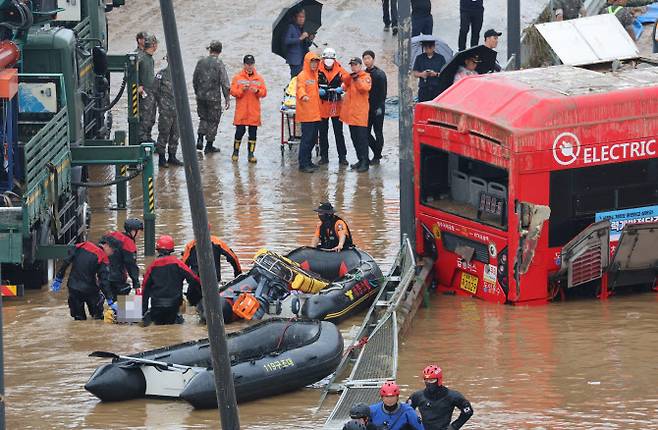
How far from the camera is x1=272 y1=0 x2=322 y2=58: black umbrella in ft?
102

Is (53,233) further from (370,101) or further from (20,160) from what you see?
(370,101)

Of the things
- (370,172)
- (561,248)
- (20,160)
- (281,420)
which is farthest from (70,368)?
(370,172)

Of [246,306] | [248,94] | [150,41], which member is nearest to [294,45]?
[248,94]

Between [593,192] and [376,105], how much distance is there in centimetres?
847

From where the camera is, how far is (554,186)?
20953mm

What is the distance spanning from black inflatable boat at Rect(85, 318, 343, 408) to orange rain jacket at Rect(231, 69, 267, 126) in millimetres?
11177

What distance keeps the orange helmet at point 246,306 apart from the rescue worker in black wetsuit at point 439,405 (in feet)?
17.0

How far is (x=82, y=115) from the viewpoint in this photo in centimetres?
2559

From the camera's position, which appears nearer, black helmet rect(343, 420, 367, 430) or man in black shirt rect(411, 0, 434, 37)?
black helmet rect(343, 420, 367, 430)

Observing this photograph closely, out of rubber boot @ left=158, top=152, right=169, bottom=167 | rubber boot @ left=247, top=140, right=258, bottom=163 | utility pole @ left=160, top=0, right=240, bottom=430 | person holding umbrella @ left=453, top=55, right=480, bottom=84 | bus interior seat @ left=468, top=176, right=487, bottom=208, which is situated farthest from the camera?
rubber boot @ left=247, top=140, right=258, bottom=163

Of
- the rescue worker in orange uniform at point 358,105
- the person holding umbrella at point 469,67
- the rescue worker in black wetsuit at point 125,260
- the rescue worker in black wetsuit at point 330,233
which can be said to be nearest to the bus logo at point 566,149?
the rescue worker in black wetsuit at point 330,233

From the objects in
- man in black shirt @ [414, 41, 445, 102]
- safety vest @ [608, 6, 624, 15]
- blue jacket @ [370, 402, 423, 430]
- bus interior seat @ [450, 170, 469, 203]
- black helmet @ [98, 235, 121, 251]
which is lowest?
blue jacket @ [370, 402, 423, 430]

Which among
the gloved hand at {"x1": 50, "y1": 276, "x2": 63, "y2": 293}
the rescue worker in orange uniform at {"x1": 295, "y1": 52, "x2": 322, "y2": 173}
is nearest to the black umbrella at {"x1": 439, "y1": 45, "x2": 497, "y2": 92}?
the rescue worker in orange uniform at {"x1": 295, "y1": 52, "x2": 322, "y2": 173}

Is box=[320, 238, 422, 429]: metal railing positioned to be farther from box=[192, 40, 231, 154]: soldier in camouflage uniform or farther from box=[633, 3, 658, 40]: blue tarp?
box=[633, 3, 658, 40]: blue tarp
